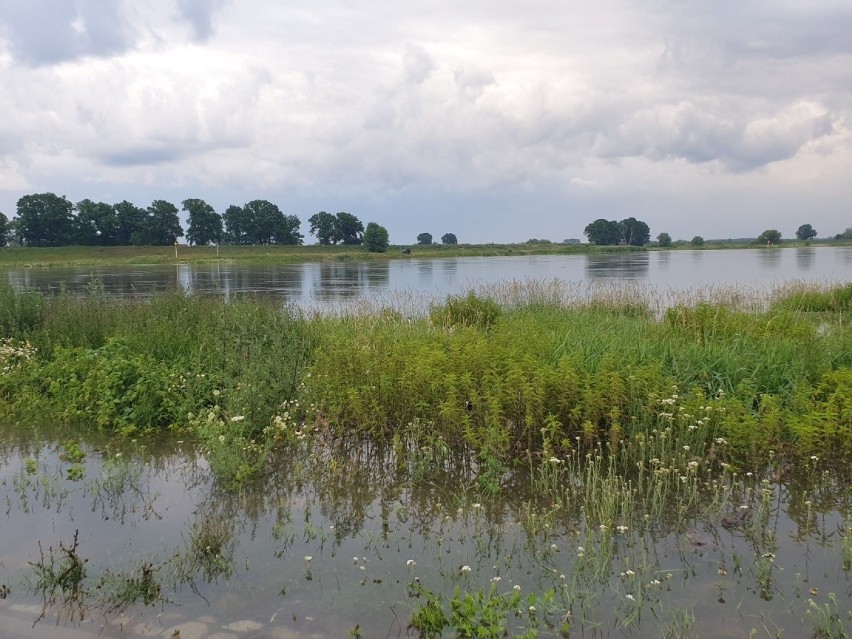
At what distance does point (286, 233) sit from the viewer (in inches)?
4911

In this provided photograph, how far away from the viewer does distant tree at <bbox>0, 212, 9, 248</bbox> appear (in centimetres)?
9656

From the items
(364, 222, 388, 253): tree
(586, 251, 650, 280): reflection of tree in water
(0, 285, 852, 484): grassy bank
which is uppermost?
(364, 222, 388, 253): tree

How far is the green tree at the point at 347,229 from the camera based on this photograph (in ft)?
423

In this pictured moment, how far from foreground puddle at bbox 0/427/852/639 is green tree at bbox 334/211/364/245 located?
124 metres

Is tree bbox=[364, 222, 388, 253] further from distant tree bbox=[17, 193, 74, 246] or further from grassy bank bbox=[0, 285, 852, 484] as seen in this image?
grassy bank bbox=[0, 285, 852, 484]

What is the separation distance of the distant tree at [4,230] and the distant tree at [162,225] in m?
19.0

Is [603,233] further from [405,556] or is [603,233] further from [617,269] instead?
[405,556]

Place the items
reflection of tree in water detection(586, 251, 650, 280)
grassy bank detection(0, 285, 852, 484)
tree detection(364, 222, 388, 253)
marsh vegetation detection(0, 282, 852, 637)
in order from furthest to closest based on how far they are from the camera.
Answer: tree detection(364, 222, 388, 253) → reflection of tree in water detection(586, 251, 650, 280) → grassy bank detection(0, 285, 852, 484) → marsh vegetation detection(0, 282, 852, 637)

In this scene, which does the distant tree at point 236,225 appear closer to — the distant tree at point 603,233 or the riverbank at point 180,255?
the riverbank at point 180,255

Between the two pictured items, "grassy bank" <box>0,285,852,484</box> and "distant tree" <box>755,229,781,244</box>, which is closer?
"grassy bank" <box>0,285,852,484</box>

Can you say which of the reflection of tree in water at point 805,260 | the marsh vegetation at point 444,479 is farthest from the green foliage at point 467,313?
the reflection of tree in water at point 805,260

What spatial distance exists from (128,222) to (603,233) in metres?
105

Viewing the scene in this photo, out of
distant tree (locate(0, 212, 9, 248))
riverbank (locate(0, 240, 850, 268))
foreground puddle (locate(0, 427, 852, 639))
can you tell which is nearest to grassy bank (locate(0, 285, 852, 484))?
foreground puddle (locate(0, 427, 852, 639))

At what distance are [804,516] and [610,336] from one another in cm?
463
